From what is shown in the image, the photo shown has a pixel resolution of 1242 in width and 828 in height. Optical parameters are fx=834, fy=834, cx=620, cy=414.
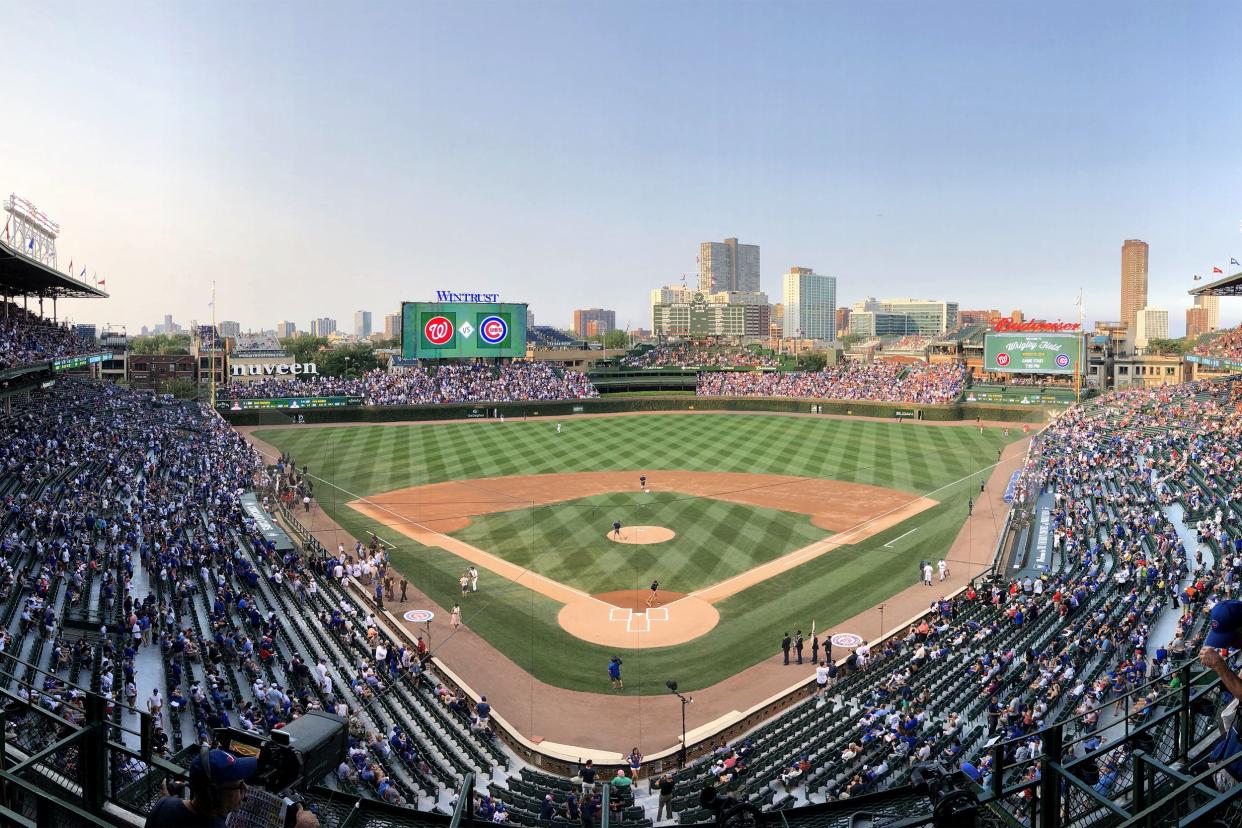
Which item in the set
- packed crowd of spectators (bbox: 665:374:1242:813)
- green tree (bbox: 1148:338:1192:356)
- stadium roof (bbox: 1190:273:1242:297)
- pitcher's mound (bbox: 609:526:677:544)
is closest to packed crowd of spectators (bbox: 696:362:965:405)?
stadium roof (bbox: 1190:273:1242:297)

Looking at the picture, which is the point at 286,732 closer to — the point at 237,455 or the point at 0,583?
the point at 0,583

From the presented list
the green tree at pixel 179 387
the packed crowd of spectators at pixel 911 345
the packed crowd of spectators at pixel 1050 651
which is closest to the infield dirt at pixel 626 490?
the packed crowd of spectators at pixel 1050 651

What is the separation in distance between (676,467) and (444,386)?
28.2 meters

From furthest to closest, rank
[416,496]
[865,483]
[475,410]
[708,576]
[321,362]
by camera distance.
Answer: [321,362] < [475,410] < [865,483] < [416,496] < [708,576]

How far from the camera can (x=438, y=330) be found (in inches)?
2840

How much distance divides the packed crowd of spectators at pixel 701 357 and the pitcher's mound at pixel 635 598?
60944 millimetres

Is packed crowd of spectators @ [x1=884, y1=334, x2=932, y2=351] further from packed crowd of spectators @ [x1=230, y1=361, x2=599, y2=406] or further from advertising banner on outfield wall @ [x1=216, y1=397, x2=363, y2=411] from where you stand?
advertising banner on outfield wall @ [x1=216, y1=397, x2=363, y2=411]

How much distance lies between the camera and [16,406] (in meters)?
38.5

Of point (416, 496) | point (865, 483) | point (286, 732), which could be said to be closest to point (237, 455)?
point (416, 496)

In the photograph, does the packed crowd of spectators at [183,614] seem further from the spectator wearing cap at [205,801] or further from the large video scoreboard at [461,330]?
the large video scoreboard at [461,330]

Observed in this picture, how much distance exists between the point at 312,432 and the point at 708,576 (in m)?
39.7

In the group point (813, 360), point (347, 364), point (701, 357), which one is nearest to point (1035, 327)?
point (701, 357)

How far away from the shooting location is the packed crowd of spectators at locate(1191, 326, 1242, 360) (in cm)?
5069

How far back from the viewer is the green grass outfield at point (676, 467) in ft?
74.1
